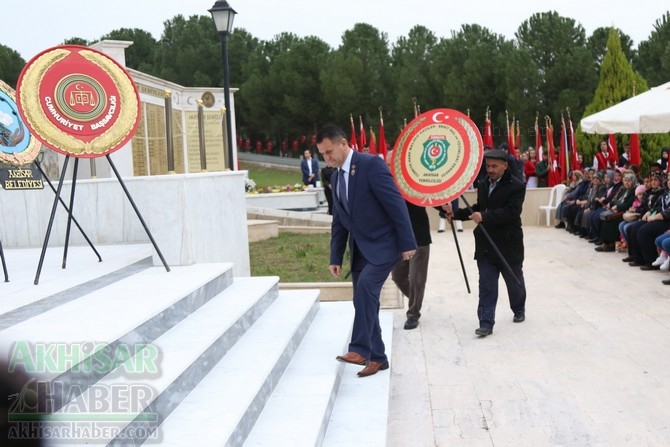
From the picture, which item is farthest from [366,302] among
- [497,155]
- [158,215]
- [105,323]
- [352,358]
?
[497,155]

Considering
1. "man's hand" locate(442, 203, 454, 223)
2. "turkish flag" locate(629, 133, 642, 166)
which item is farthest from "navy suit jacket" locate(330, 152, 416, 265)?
"turkish flag" locate(629, 133, 642, 166)

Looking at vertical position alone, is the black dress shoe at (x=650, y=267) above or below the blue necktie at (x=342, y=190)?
below

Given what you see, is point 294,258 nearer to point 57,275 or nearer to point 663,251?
point 663,251

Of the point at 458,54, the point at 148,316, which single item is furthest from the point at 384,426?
the point at 458,54

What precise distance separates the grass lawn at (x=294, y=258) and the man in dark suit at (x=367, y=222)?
399cm

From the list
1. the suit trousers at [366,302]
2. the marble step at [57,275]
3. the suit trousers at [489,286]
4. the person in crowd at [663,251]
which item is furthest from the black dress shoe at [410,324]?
the person in crowd at [663,251]

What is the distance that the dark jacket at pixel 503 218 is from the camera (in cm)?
752

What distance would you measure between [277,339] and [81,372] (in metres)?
2.06

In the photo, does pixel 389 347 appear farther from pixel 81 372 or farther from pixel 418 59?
pixel 418 59

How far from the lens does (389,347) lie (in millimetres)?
6945

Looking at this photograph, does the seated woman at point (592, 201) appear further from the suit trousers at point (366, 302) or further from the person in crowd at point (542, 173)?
the suit trousers at point (366, 302)

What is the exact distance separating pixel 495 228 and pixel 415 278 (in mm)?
944

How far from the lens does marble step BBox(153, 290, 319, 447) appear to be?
3963 mm

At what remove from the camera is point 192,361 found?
4.57 m
